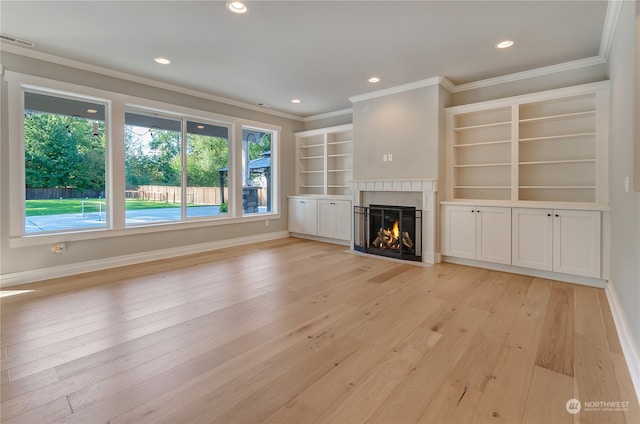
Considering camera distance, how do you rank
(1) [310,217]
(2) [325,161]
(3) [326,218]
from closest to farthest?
(3) [326,218], (2) [325,161], (1) [310,217]

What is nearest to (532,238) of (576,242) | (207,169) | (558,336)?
(576,242)

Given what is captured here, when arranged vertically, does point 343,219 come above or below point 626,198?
below

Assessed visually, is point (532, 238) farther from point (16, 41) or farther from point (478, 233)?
point (16, 41)

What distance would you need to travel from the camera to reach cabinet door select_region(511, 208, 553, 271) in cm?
376

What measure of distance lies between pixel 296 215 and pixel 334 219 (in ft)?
3.62

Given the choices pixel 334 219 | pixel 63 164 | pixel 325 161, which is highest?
pixel 325 161

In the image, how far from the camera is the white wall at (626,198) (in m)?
1.96

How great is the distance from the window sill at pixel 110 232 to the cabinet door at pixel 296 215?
1.03 m

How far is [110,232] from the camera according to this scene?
14.5 feet

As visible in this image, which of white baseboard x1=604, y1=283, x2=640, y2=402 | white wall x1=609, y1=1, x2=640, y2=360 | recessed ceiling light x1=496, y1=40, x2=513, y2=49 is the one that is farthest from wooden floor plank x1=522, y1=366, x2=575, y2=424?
recessed ceiling light x1=496, y1=40, x2=513, y2=49

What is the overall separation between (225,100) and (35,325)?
14.4 feet

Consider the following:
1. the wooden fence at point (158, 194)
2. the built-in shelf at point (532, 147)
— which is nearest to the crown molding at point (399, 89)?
the built-in shelf at point (532, 147)

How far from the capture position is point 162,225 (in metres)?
4.98

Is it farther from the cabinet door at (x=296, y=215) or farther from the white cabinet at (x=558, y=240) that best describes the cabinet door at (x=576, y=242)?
the cabinet door at (x=296, y=215)
